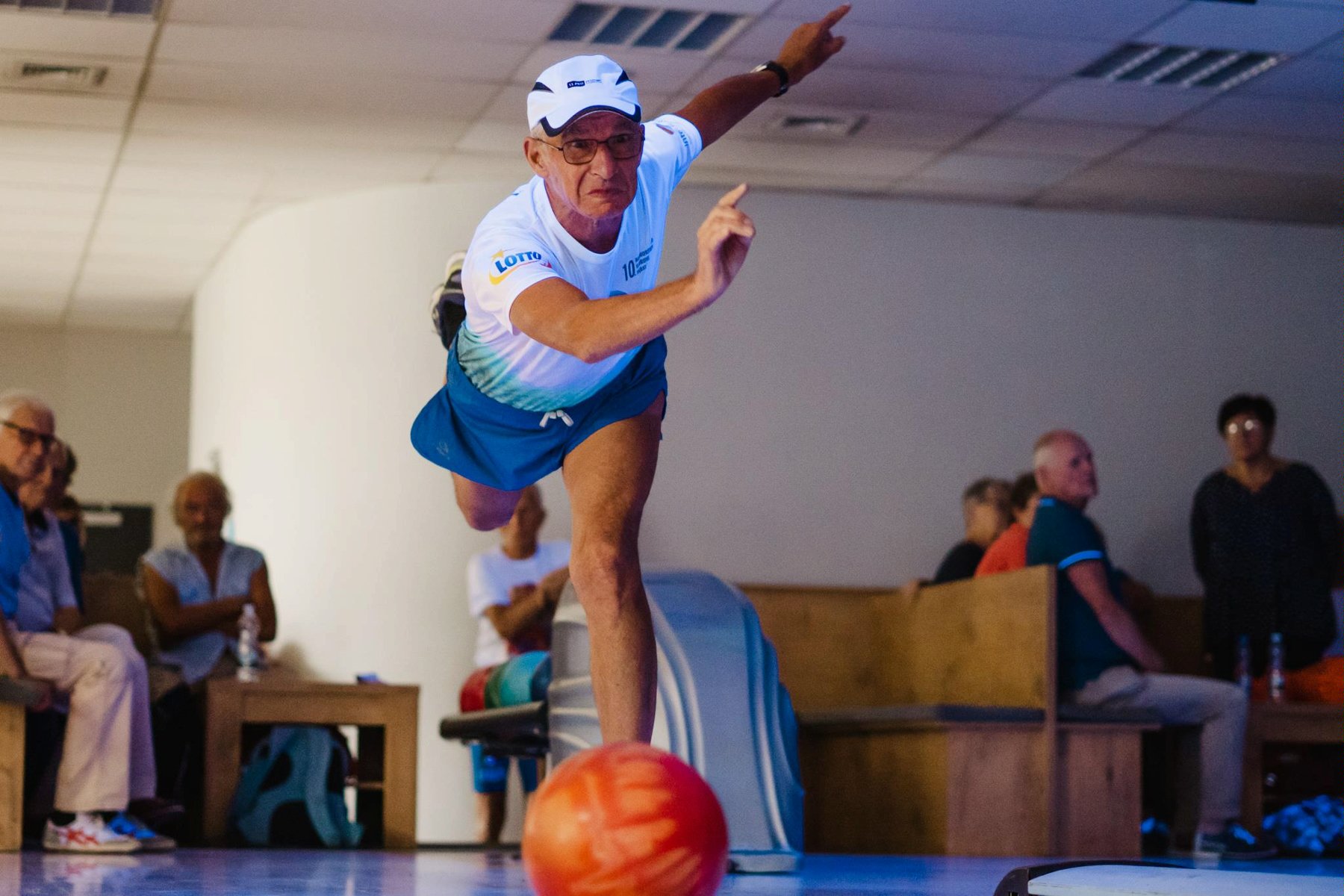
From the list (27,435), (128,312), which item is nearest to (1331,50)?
(27,435)

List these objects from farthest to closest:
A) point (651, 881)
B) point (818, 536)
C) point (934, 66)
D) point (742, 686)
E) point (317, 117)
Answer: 1. point (818, 536)
2. point (317, 117)
3. point (934, 66)
4. point (742, 686)
5. point (651, 881)

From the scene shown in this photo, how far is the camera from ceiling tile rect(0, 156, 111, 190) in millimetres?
7793

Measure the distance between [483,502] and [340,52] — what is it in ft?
11.0

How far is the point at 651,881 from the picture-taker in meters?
1.99

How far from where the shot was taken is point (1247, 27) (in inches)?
243

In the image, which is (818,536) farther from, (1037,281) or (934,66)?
(934,66)

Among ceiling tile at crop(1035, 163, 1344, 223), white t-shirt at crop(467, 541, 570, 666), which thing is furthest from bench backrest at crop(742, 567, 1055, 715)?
ceiling tile at crop(1035, 163, 1344, 223)

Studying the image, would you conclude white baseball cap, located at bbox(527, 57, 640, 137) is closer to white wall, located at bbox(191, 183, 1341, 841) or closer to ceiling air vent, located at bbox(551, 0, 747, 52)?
ceiling air vent, located at bbox(551, 0, 747, 52)

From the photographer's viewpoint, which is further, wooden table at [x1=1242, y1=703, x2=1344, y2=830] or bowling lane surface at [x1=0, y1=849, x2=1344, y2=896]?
wooden table at [x1=1242, y1=703, x2=1344, y2=830]

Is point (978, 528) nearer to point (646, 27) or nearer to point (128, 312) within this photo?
point (646, 27)

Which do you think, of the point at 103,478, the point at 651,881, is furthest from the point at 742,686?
the point at 103,478

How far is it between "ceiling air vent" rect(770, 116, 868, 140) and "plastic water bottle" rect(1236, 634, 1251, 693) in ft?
A: 8.41

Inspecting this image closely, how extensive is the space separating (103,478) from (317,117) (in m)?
5.61

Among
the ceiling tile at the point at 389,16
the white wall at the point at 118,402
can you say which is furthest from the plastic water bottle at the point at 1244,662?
the white wall at the point at 118,402
